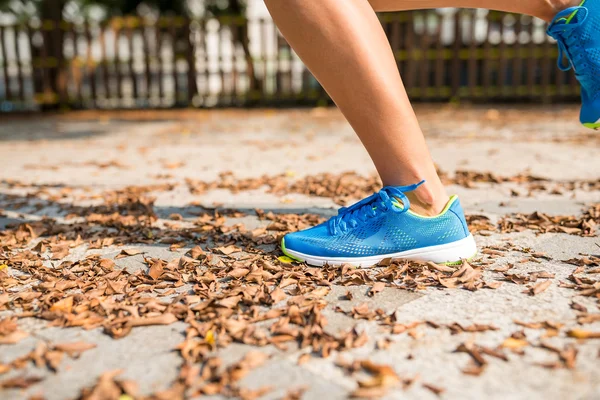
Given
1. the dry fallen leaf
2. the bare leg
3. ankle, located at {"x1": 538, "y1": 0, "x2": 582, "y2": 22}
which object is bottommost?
the dry fallen leaf

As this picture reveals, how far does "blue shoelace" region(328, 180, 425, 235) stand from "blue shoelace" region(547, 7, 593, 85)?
2.40 feet

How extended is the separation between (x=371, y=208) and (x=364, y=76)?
0.44m

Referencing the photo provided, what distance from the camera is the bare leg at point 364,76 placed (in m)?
1.67

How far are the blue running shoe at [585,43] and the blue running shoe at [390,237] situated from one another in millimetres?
602

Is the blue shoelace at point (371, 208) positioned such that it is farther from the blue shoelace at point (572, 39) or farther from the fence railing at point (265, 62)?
the fence railing at point (265, 62)

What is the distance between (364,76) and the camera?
1.68 meters

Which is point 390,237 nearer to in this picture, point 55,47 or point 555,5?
point 555,5

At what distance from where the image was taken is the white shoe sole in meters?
1.82

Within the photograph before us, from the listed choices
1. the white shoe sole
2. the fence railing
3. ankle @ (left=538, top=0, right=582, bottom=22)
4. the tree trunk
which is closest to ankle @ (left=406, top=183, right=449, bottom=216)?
the white shoe sole

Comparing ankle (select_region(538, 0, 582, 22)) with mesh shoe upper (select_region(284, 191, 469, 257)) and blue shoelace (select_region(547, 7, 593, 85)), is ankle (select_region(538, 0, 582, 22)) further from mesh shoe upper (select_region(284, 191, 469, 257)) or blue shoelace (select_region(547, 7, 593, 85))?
mesh shoe upper (select_region(284, 191, 469, 257))

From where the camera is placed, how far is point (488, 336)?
1.32m

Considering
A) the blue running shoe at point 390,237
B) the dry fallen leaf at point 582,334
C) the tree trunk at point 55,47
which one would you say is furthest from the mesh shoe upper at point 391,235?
the tree trunk at point 55,47

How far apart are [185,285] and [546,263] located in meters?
1.20

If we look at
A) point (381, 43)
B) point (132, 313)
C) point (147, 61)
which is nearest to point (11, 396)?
point (132, 313)
